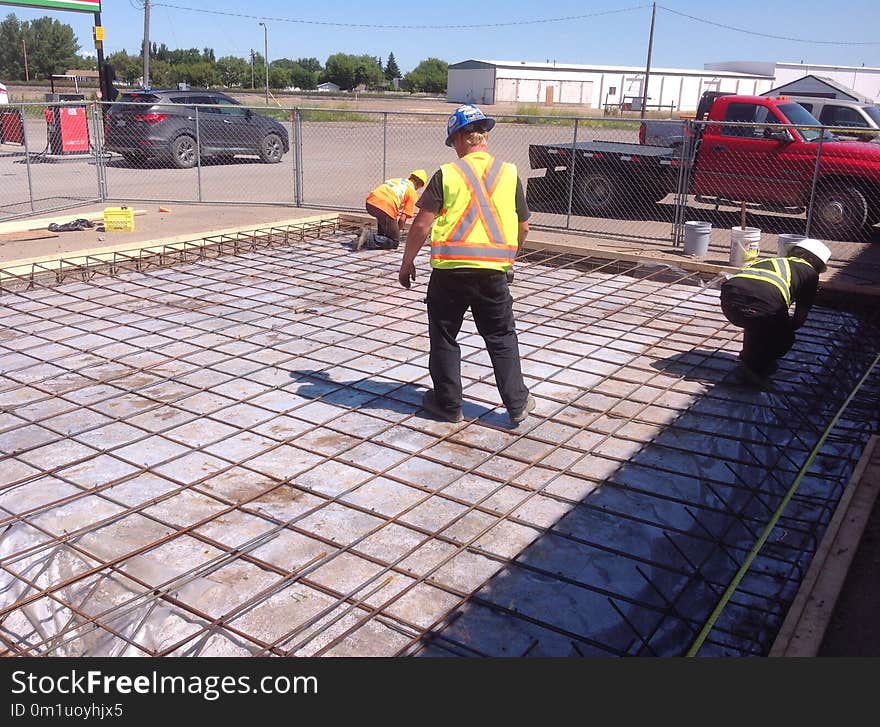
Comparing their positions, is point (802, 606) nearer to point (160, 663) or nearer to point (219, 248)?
point (160, 663)

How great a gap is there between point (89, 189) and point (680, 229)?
10.3 m

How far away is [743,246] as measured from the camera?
9.48 m

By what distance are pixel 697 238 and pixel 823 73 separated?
5010 cm

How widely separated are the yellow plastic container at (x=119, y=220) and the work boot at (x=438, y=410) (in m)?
6.88

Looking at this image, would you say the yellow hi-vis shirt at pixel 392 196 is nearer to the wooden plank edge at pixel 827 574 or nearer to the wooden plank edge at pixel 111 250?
the wooden plank edge at pixel 111 250

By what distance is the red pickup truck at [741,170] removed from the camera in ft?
37.7

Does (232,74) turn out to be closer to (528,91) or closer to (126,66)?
(126,66)

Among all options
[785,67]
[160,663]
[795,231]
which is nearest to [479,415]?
[160,663]

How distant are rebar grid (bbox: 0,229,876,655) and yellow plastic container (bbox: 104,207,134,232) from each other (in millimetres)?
3264

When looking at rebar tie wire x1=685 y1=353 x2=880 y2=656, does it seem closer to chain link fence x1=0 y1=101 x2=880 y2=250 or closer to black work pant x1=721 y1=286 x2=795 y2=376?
black work pant x1=721 y1=286 x2=795 y2=376

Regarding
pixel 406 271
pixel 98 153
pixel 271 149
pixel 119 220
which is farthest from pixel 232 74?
pixel 406 271

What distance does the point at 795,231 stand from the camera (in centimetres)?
1278

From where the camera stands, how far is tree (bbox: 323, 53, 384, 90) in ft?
308

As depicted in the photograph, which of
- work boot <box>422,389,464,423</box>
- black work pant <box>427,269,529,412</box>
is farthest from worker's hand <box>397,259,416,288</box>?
work boot <box>422,389,464,423</box>
